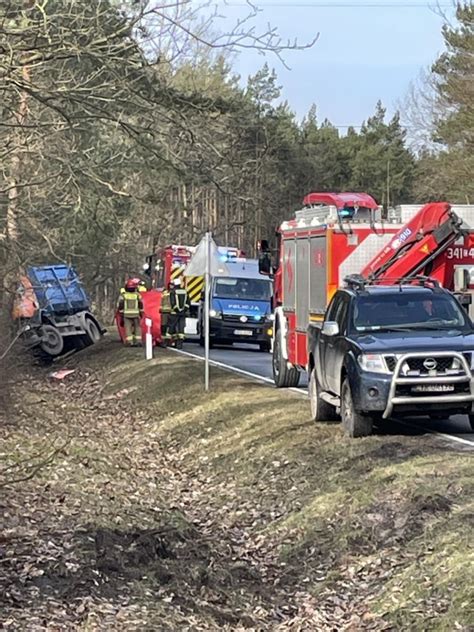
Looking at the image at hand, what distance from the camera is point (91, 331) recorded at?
105 ft

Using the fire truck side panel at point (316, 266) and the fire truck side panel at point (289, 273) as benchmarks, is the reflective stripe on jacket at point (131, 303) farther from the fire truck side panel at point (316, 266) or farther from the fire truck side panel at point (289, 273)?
the fire truck side panel at point (316, 266)

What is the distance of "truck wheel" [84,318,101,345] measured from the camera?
3184cm

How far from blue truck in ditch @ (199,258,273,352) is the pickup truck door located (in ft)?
60.5

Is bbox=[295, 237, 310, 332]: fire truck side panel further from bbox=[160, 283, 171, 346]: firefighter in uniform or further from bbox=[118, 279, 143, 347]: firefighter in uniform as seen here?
bbox=[160, 283, 171, 346]: firefighter in uniform

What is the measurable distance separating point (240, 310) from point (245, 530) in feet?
74.0

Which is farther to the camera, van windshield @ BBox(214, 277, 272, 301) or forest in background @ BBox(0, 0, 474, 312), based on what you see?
van windshield @ BBox(214, 277, 272, 301)

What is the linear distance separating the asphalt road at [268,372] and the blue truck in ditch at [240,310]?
432mm

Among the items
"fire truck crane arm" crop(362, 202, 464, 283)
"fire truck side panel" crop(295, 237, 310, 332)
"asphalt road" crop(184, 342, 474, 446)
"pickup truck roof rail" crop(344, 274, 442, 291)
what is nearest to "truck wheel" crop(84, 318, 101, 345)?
"asphalt road" crop(184, 342, 474, 446)

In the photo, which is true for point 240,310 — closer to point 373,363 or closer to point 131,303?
point 131,303

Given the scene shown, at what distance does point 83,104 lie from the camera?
9.16 meters

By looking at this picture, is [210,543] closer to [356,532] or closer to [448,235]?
[356,532]

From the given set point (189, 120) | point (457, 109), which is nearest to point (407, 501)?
point (189, 120)

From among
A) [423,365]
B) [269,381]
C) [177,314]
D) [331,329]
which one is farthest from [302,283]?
[177,314]

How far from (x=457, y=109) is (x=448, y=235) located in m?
33.6
